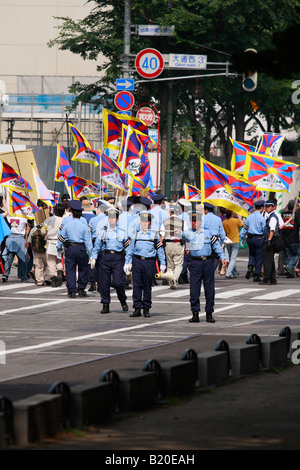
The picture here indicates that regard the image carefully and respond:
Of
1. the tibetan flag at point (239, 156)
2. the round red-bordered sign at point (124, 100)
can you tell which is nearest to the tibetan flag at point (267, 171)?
the tibetan flag at point (239, 156)

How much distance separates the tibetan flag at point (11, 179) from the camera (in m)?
25.5

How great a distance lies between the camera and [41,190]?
27422 mm

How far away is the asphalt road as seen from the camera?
11906 mm

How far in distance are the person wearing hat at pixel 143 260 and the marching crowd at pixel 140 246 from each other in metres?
0.02

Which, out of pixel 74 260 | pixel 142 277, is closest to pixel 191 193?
pixel 74 260

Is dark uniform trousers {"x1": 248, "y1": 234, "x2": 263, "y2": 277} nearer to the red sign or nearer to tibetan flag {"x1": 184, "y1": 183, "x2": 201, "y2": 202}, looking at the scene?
tibetan flag {"x1": 184, "y1": 183, "x2": 201, "y2": 202}

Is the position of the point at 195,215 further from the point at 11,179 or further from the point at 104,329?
the point at 11,179

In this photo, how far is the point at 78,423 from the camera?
28.3ft

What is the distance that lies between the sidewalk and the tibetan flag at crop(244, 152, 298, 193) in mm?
17681

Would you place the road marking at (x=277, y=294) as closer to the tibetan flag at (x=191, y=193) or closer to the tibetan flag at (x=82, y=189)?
the tibetan flag at (x=191, y=193)

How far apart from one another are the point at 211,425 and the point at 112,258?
32.9ft

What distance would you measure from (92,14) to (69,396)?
1376 inches
